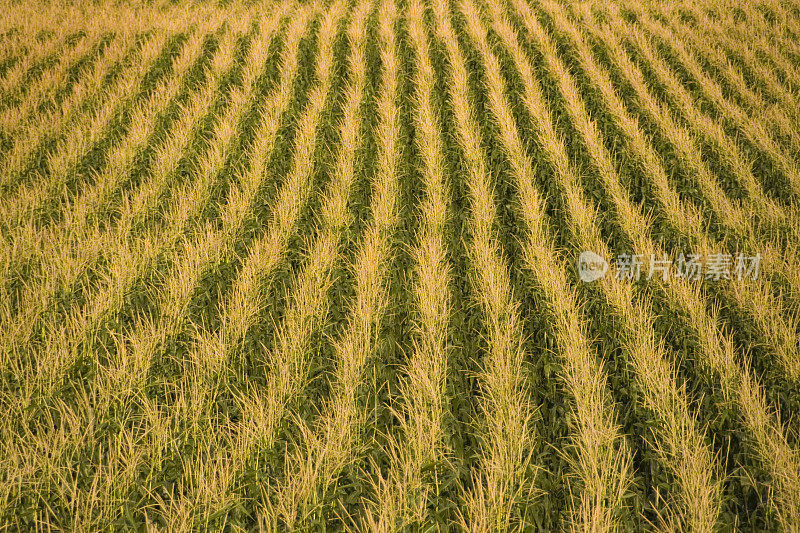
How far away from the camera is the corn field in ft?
9.68

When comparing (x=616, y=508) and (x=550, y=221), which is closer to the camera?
(x=616, y=508)

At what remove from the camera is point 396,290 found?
4.79 meters

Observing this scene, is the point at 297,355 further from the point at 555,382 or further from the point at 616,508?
the point at 616,508

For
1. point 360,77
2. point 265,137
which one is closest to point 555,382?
point 265,137

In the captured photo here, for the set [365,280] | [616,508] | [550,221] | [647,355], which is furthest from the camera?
[550,221]

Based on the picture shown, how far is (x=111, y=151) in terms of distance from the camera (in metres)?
7.04

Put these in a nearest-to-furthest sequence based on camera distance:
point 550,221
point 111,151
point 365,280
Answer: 1. point 365,280
2. point 550,221
3. point 111,151

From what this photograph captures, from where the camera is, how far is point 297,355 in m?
3.90

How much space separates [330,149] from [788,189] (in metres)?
5.14

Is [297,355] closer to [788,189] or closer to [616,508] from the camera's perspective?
[616,508]

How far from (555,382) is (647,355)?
1.99 feet

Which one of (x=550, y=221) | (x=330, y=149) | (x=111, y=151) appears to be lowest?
(x=550, y=221)

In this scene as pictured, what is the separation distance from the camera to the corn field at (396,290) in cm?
295

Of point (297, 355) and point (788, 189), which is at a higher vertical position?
point (297, 355)
